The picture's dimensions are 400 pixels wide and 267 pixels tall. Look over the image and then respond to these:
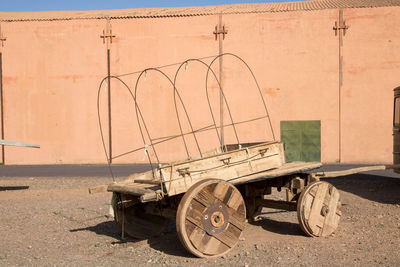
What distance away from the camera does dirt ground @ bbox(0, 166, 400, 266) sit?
5.32 metres

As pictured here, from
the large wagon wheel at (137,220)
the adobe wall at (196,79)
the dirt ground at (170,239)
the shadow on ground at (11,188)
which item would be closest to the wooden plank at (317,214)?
the dirt ground at (170,239)

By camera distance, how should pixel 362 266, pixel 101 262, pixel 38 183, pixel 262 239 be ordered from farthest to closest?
pixel 38 183 < pixel 262 239 < pixel 101 262 < pixel 362 266

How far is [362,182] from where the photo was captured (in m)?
12.3

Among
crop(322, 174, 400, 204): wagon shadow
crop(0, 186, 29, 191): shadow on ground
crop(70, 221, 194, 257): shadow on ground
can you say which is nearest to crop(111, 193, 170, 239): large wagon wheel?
crop(70, 221, 194, 257): shadow on ground

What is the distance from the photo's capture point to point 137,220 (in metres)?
6.47

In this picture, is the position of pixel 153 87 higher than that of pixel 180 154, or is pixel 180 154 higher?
pixel 153 87

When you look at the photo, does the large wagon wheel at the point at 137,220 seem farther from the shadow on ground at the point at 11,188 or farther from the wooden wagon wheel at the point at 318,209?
the shadow on ground at the point at 11,188

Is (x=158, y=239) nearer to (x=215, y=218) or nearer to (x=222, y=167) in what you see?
(x=215, y=218)

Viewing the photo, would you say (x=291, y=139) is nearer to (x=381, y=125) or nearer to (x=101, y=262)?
(x=381, y=125)

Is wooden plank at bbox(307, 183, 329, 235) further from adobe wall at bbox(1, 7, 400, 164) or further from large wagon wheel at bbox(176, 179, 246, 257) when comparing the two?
adobe wall at bbox(1, 7, 400, 164)

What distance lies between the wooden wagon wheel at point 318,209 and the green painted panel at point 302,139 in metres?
13.0

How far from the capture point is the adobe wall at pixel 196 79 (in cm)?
1909

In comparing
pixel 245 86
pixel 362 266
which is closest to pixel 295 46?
pixel 245 86

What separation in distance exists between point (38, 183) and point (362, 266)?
10750 millimetres
